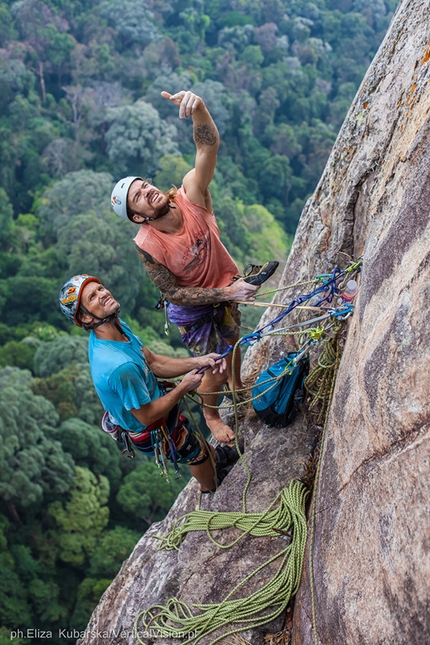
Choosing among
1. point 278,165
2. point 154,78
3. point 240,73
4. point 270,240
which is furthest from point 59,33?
point 270,240

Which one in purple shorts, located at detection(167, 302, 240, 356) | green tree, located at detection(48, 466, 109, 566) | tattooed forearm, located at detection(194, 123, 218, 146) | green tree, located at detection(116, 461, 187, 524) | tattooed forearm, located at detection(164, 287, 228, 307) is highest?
tattooed forearm, located at detection(194, 123, 218, 146)

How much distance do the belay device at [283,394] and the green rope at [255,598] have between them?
50 cm

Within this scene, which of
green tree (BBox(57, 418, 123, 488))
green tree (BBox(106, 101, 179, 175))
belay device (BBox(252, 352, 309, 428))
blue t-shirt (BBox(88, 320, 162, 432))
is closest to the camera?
blue t-shirt (BBox(88, 320, 162, 432))

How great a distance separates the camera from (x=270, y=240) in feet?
126

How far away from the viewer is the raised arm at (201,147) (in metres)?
3.79

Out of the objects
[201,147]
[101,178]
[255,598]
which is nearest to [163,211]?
[201,147]

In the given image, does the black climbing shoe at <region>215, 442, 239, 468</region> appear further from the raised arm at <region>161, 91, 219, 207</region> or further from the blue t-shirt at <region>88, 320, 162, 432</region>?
the raised arm at <region>161, 91, 219, 207</region>

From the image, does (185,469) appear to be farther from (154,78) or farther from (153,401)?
(154,78)

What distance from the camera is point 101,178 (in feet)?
111

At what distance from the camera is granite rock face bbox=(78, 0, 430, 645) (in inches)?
95.6

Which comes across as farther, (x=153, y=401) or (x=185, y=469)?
(x=185, y=469)

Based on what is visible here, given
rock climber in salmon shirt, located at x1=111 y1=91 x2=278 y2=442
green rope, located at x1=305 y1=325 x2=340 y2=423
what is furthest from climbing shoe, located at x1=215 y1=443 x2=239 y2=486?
rock climber in salmon shirt, located at x1=111 y1=91 x2=278 y2=442

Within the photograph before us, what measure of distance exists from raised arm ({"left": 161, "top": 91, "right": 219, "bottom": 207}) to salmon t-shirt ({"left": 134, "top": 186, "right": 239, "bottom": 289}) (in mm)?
68

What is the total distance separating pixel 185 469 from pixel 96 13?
35906mm
